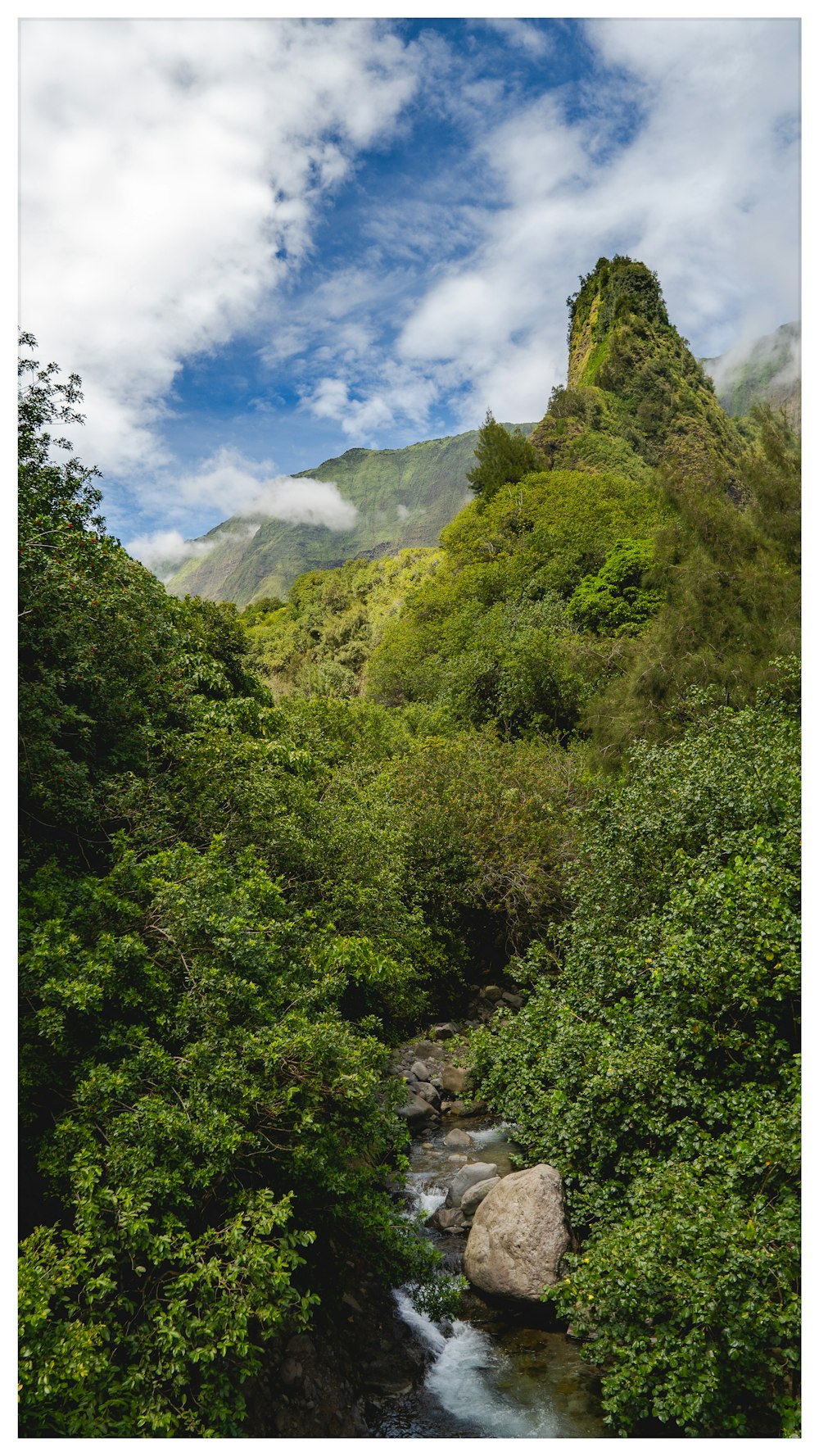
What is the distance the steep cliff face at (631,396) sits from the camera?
63625 mm

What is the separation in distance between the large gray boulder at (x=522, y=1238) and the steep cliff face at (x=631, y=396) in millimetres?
56635

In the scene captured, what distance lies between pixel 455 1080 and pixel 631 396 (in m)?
71.8

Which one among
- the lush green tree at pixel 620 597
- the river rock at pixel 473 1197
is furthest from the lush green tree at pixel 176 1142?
the lush green tree at pixel 620 597

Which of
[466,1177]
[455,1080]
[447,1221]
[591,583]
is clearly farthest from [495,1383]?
[591,583]

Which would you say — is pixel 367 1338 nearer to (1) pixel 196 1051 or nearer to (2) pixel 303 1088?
(2) pixel 303 1088

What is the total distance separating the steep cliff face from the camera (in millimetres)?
63625

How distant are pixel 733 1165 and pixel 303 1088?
4.71 m

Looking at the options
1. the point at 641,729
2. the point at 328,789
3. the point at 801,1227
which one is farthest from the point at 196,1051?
the point at 641,729

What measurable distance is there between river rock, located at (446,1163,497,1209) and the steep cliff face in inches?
2176

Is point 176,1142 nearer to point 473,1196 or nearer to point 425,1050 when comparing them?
point 473,1196

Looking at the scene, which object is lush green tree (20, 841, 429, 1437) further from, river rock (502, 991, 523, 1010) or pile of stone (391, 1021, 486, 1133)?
river rock (502, 991, 523, 1010)

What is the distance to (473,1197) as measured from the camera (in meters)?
11.9

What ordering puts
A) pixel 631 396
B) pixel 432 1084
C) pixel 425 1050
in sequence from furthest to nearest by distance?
pixel 631 396 < pixel 425 1050 < pixel 432 1084
